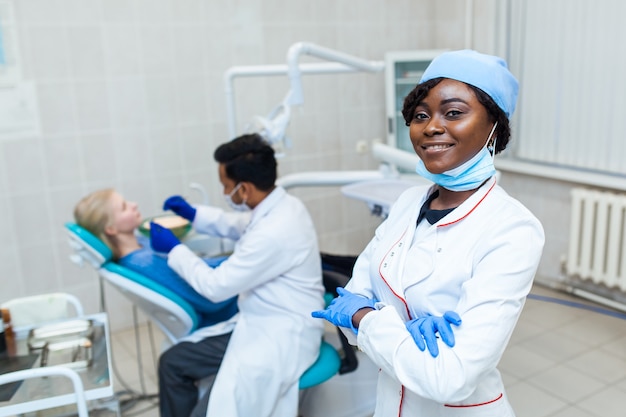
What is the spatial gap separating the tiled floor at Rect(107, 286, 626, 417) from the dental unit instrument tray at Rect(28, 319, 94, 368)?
76cm

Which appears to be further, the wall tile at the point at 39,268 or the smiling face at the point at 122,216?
the wall tile at the point at 39,268

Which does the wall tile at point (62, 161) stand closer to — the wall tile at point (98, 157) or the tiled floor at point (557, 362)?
the wall tile at point (98, 157)

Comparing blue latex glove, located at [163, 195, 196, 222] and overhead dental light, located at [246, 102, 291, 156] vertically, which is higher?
overhead dental light, located at [246, 102, 291, 156]

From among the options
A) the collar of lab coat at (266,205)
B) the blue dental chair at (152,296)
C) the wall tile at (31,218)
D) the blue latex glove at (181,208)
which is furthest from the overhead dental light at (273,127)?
the wall tile at (31,218)

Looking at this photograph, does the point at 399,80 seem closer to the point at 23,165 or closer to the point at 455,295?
the point at 23,165

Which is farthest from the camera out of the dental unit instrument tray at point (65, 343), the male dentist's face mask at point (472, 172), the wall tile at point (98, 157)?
the wall tile at point (98, 157)

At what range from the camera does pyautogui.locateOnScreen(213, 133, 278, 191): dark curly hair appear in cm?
201

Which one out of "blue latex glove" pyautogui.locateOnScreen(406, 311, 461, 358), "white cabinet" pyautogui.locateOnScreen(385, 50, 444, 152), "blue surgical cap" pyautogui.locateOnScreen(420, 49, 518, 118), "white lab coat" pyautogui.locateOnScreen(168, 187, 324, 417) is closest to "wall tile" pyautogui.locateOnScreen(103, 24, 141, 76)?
"white lab coat" pyautogui.locateOnScreen(168, 187, 324, 417)

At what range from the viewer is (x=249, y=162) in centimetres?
201

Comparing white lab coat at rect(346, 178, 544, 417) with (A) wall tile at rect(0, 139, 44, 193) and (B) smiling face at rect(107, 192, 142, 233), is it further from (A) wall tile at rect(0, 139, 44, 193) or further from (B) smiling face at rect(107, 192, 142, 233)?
(A) wall tile at rect(0, 139, 44, 193)

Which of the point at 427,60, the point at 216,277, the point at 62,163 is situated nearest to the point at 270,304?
the point at 216,277

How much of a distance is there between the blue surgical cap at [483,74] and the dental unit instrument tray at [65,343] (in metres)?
1.21

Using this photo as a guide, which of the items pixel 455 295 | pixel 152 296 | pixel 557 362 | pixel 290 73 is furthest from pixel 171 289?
pixel 557 362

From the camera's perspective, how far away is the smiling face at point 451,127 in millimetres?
1071
